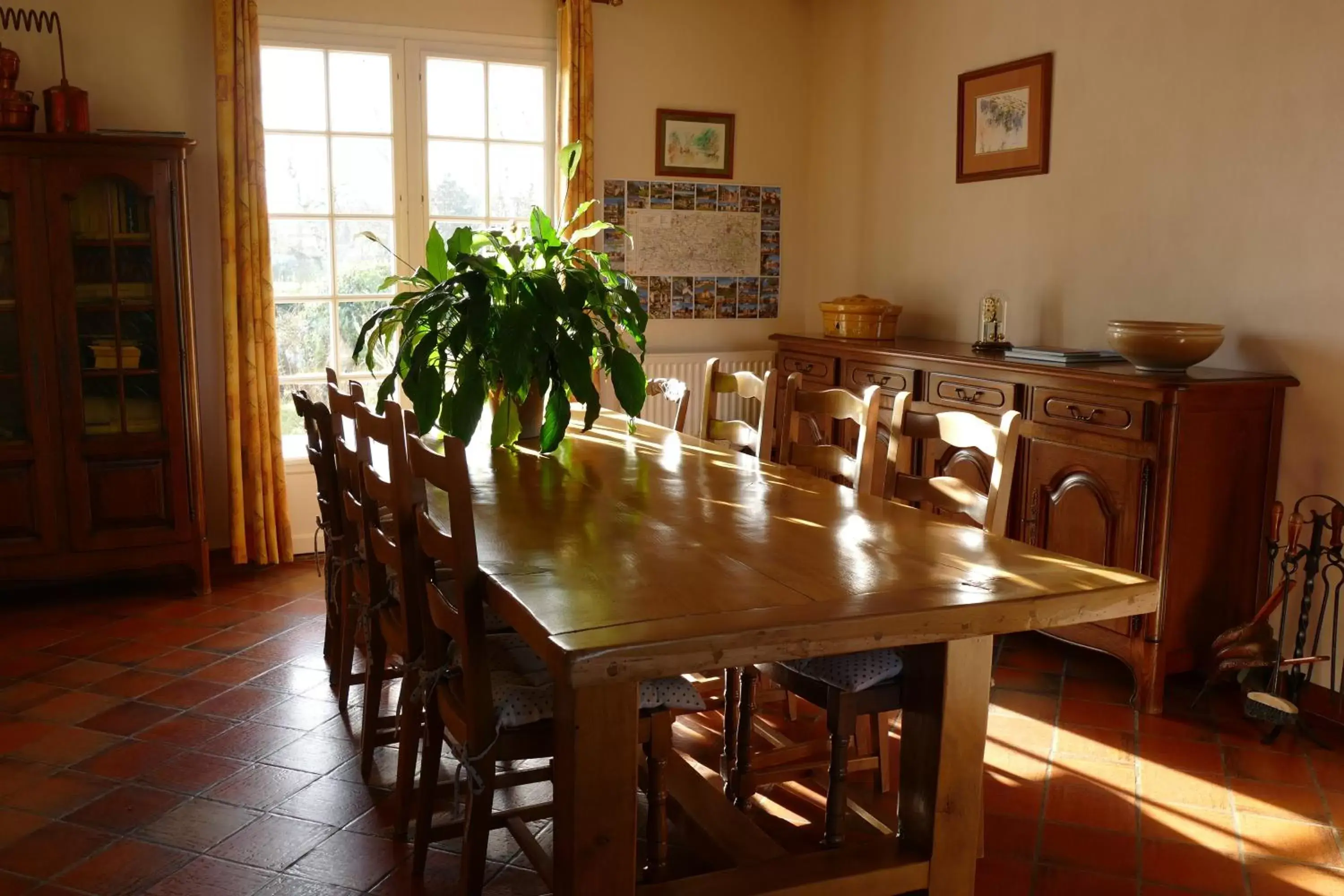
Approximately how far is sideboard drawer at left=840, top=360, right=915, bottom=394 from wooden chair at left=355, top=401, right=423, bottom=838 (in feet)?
7.04

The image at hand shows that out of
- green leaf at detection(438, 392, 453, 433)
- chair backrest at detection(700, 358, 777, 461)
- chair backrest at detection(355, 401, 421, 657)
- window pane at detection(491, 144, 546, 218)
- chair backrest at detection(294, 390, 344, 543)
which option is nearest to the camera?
chair backrest at detection(355, 401, 421, 657)

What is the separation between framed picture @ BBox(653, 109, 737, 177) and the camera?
554 centimetres

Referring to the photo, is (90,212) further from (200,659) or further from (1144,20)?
(1144,20)

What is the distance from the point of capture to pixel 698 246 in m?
5.69

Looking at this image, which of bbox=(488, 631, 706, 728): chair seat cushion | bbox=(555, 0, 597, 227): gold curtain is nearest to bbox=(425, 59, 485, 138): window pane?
bbox=(555, 0, 597, 227): gold curtain

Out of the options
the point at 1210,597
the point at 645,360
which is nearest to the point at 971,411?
the point at 1210,597

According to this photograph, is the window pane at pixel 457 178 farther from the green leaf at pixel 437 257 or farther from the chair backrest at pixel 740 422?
the green leaf at pixel 437 257

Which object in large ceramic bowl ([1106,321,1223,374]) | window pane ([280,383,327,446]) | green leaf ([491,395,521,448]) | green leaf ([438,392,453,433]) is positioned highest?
large ceramic bowl ([1106,321,1223,374])

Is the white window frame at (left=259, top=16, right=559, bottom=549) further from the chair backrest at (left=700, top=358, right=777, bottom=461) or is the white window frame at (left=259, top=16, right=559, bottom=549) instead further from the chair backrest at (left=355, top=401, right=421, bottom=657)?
the chair backrest at (left=355, top=401, right=421, bottom=657)

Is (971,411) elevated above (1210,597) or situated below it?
above

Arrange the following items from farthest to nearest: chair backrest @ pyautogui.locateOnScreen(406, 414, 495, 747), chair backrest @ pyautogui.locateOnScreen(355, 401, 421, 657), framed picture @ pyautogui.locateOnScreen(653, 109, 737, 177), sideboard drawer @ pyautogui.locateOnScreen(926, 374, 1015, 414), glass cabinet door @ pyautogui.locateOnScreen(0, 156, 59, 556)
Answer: framed picture @ pyautogui.locateOnScreen(653, 109, 737, 177) → glass cabinet door @ pyautogui.locateOnScreen(0, 156, 59, 556) → sideboard drawer @ pyautogui.locateOnScreen(926, 374, 1015, 414) → chair backrest @ pyautogui.locateOnScreen(355, 401, 421, 657) → chair backrest @ pyautogui.locateOnScreen(406, 414, 495, 747)

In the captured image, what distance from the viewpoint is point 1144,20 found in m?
3.93

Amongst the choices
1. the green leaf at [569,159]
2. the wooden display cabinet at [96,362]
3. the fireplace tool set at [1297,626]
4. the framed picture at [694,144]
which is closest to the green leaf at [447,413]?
the green leaf at [569,159]

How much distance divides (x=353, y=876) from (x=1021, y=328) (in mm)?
3298
